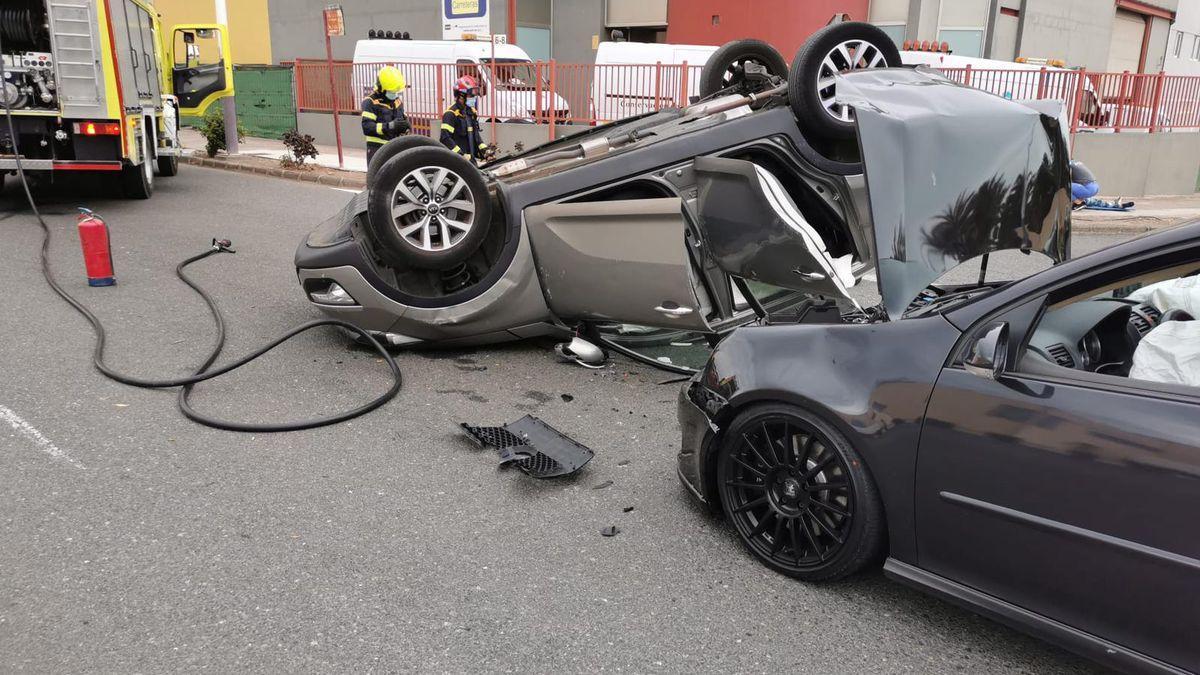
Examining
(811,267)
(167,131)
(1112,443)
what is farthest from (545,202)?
(167,131)

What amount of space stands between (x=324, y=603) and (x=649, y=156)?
3.08 m

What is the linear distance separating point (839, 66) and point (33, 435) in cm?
470

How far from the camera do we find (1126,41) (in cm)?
2647

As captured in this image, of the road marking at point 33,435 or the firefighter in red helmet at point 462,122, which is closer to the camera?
the road marking at point 33,435

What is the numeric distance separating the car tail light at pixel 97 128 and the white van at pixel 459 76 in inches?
215

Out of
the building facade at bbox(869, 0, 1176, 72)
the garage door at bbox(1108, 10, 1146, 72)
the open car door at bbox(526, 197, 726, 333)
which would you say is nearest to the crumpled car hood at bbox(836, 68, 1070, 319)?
the open car door at bbox(526, 197, 726, 333)

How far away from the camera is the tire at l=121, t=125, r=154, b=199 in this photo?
11758mm

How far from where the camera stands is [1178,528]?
2.16 metres

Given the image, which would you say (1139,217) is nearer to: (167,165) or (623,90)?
(623,90)

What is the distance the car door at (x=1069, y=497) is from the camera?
2.19 meters

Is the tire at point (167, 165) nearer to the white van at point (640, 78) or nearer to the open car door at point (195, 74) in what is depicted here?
the open car door at point (195, 74)

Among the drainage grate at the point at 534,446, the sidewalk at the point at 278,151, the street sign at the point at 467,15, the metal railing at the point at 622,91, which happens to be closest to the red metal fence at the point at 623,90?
the metal railing at the point at 622,91

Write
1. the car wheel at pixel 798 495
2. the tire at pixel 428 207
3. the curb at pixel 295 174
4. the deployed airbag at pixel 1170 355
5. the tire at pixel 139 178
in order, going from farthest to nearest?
the curb at pixel 295 174, the tire at pixel 139 178, the tire at pixel 428 207, the car wheel at pixel 798 495, the deployed airbag at pixel 1170 355

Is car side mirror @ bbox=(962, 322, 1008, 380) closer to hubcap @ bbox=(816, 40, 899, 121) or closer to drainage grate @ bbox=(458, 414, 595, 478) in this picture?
drainage grate @ bbox=(458, 414, 595, 478)
